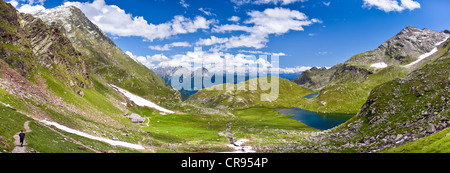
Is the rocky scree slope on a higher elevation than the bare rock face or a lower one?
lower

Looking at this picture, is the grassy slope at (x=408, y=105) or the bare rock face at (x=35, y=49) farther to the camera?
the bare rock face at (x=35, y=49)

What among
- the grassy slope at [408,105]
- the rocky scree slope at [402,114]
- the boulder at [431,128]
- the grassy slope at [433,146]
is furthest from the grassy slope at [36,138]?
the grassy slope at [408,105]

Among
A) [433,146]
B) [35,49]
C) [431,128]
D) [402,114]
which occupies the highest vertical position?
[35,49]

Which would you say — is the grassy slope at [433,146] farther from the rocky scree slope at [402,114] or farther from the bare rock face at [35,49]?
the bare rock face at [35,49]

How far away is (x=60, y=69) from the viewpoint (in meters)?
108

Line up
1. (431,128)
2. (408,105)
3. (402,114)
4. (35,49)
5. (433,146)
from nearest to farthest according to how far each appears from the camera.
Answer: (433,146) → (431,128) → (402,114) → (408,105) → (35,49)

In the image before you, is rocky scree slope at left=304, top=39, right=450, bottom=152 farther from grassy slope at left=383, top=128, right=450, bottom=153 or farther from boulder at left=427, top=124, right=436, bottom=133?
grassy slope at left=383, top=128, right=450, bottom=153

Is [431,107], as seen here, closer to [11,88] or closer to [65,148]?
[65,148]

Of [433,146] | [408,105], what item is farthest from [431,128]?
[408,105]

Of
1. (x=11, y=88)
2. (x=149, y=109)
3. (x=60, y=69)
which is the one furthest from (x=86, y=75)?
(x=11, y=88)

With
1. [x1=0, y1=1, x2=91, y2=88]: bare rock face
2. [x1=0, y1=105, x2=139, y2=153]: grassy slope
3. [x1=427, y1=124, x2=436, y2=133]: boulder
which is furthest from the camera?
[x1=0, y1=1, x2=91, y2=88]: bare rock face

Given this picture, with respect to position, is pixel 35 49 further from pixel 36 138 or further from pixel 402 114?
pixel 402 114

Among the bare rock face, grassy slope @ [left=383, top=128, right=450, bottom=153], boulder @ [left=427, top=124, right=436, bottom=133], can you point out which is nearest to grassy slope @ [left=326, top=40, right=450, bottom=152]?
boulder @ [left=427, top=124, right=436, bottom=133]

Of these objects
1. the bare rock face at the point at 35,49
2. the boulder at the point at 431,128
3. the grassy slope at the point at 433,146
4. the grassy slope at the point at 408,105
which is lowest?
the grassy slope at the point at 433,146
